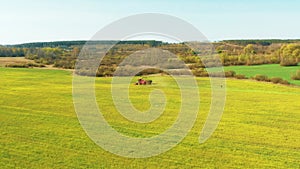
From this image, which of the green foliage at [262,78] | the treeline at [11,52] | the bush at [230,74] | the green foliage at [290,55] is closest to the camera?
the green foliage at [262,78]

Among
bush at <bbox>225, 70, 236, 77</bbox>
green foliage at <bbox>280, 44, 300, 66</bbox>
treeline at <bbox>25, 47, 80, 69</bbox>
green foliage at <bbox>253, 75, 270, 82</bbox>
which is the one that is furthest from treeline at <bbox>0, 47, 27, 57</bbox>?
green foliage at <bbox>253, 75, 270, 82</bbox>

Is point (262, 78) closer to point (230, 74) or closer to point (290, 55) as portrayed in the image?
point (230, 74)

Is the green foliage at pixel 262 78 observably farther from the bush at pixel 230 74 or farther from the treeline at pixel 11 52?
the treeline at pixel 11 52

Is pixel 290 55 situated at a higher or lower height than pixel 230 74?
higher

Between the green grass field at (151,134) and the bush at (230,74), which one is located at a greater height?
the bush at (230,74)

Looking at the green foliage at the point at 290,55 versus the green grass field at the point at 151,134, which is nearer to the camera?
the green grass field at the point at 151,134

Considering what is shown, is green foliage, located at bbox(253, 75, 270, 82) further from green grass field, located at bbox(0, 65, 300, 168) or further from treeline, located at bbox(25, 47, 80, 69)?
treeline, located at bbox(25, 47, 80, 69)

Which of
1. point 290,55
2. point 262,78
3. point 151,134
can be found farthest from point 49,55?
point 151,134

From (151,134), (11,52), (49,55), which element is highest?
(11,52)

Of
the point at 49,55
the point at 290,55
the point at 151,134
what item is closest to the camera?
the point at 151,134

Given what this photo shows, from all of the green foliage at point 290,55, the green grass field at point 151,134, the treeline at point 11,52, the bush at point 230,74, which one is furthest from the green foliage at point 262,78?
the treeline at point 11,52

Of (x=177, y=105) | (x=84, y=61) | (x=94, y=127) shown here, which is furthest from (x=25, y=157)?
(x=84, y=61)

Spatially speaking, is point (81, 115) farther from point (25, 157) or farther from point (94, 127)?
point (25, 157)

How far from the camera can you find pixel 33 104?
104 feet
